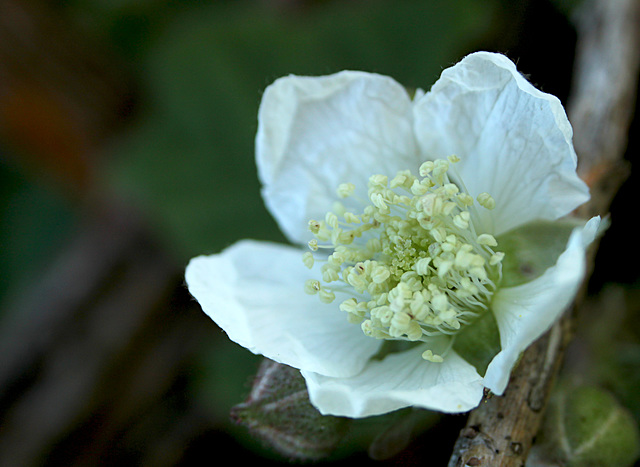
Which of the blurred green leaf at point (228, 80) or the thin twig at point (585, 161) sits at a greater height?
the blurred green leaf at point (228, 80)

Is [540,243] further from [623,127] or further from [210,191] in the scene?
[210,191]

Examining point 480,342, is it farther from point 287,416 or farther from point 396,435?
point 287,416

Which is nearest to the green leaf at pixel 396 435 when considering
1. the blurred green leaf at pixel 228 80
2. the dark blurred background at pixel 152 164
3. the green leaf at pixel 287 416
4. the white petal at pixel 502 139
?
the green leaf at pixel 287 416

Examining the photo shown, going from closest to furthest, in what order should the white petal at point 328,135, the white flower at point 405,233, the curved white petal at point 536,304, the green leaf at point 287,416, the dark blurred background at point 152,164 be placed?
the curved white petal at point 536,304
the white flower at point 405,233
the green leaf at point 287,416
the white petal at point 328,135
the dark blurred background at point 152,164

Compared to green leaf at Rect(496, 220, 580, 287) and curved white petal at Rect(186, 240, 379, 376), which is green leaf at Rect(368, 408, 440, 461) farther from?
green leaf at Rect(496, 220, 580, 287)

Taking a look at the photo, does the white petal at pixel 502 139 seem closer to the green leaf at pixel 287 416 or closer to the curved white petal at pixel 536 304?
the curved white petal at pixel 536 304

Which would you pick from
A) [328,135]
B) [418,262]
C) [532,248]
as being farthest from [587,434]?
[328,135]

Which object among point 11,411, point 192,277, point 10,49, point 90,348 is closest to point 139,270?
point 90,348

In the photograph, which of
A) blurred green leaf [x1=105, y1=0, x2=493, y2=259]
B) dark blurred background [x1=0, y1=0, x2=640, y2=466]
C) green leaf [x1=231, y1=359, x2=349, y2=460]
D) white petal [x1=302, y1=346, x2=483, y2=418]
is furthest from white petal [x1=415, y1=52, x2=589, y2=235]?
blurred green leaf [x1=105, y1=0, x2=493, y2=259]
